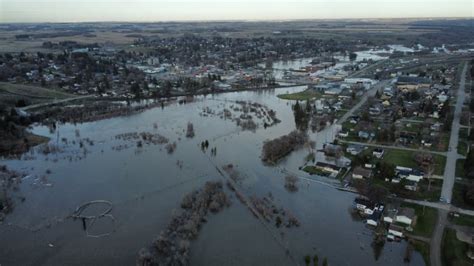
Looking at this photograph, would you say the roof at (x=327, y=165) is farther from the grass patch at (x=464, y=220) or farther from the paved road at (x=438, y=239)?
the grass patch at (x=464, y=220)

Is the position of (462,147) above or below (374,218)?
above

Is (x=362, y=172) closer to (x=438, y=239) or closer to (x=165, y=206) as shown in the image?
(x=438, y=239)

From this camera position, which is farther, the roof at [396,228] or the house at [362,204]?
the house at [362,204]

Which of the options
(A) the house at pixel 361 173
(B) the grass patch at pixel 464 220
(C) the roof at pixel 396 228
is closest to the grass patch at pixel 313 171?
(A) the house at pixel 361 173

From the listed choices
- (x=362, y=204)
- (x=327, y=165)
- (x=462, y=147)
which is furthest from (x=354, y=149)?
(x=362, y=204)

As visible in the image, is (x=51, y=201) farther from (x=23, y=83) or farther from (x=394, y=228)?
(x=23, y=83)

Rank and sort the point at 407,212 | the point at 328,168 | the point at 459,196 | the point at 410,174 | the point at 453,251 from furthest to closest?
the point at 328,168 < the point at 410,174 < the point at 459,196 < the point at 407,212 < the point at 453,251

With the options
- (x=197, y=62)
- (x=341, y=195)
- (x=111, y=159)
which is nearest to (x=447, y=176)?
(x=341, y=195)

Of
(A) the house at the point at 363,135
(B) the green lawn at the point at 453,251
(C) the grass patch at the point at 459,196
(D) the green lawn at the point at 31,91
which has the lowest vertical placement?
(B) the green lawn at the point at 453,251
